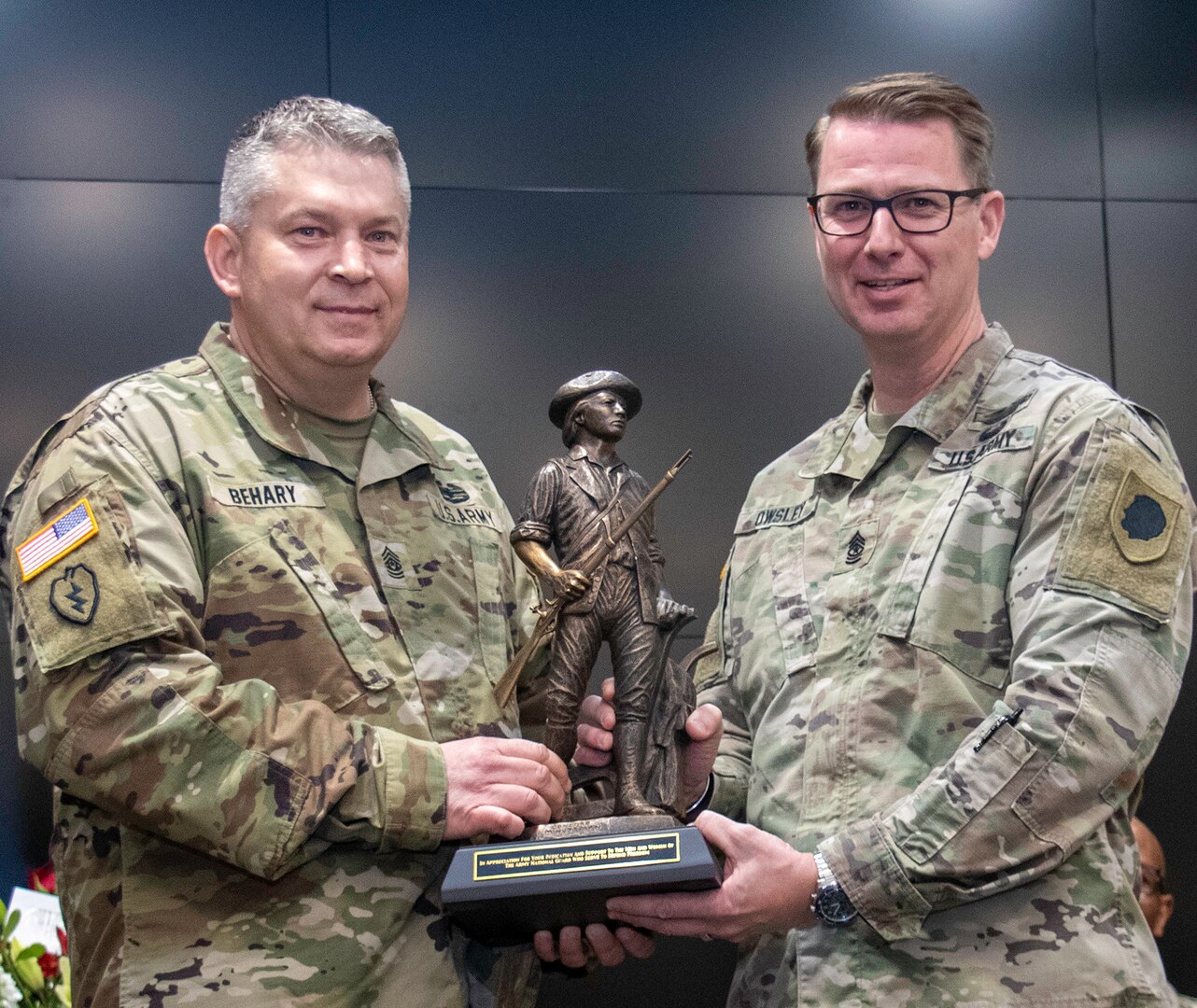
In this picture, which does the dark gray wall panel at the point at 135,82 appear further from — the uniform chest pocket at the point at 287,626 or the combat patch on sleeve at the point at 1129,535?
the combat patch on sleeve at the point at 1129,535

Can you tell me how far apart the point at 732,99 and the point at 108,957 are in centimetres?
255

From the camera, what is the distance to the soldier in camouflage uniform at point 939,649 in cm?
193

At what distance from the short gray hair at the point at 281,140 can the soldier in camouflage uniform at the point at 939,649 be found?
2.58 feet

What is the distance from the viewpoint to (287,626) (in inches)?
79.2

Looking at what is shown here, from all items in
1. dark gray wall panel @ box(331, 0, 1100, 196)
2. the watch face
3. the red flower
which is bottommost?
the red flower

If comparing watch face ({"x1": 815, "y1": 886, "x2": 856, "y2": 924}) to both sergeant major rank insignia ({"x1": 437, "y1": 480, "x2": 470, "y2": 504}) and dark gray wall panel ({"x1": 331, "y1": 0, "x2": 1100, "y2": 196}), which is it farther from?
dark gray wall panel ({"x1": 331, "y1": 0, "x2": 1100, "y2": 196})

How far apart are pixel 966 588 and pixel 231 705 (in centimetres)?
111

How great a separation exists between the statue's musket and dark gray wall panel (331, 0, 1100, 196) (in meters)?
1.52

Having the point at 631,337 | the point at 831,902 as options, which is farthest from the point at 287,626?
the point at 631,337

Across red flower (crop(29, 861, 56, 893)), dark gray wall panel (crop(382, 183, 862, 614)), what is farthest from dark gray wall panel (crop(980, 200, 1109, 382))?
red flower (crop(29, 861, 56, 893))

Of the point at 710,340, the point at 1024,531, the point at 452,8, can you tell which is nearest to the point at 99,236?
the point at 452,8

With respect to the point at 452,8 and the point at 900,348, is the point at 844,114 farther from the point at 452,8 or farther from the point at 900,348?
the point at 452,8

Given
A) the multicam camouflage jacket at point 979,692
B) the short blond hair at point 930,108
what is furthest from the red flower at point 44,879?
the short blond hair at point 930,108

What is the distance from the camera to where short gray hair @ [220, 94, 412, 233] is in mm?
2174
